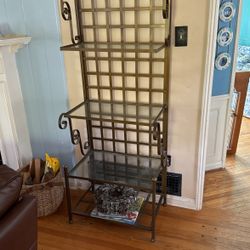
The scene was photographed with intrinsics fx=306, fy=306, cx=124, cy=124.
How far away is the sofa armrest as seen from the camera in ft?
3.56

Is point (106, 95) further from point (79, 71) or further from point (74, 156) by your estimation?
point (74, 156)

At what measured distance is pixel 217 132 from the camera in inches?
99.9

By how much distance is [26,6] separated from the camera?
203cm

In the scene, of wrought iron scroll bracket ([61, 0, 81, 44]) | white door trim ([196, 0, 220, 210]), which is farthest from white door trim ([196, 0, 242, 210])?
wrought iron scroll bracket ([61, 0, 81, 44])

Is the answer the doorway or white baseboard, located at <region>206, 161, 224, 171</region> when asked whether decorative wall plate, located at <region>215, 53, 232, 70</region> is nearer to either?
the doorway

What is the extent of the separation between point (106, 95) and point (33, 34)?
65 cm

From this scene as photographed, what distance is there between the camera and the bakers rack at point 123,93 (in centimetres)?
180

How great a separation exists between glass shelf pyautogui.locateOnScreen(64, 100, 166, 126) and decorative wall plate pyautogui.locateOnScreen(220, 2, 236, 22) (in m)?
0.80

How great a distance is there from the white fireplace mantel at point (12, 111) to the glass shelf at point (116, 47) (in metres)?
0.45

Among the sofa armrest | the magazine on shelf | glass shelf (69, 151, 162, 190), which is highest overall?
the sofa armrest

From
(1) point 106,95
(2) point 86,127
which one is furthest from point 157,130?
(2) point 86,127

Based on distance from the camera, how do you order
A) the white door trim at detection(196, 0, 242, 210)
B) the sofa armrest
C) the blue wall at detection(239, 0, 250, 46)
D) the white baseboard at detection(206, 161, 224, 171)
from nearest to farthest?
the sofa armrest < the white door trim at detection(196, 0, 242, 210) < the white baseboard at detection(206, 161, 224, 171) < the blue wall at detection(239, 0, 250, 46)

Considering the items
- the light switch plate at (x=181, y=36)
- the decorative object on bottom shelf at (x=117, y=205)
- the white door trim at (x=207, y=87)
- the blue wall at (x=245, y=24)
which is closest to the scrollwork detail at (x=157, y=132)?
the white door trim at (x=207, y=87)

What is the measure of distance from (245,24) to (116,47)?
75.3 inches
